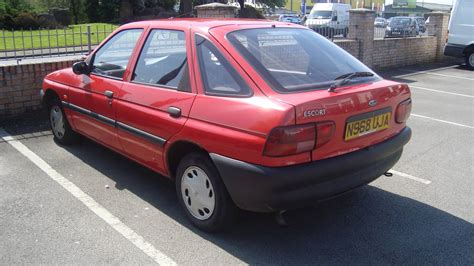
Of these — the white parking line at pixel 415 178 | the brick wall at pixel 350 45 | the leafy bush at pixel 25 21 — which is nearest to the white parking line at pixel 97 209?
the white parking line at pixel 415 178

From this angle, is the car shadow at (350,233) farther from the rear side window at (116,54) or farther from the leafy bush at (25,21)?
the leafy bush at (25,21)

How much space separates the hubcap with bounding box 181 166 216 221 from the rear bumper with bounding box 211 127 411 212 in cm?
29

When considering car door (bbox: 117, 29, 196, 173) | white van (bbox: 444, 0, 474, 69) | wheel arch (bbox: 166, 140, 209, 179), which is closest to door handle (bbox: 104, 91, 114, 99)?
car door (bbox: 117, 29, 196, 173)

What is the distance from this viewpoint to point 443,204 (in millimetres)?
4348

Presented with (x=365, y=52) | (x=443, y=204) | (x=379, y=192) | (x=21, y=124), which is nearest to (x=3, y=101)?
Answer: (x=21, y=124)

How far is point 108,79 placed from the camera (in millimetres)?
4621

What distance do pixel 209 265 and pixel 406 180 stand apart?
Result: 104 inches

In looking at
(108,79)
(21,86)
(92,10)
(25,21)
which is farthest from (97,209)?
(92,10)

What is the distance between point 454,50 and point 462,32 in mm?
617

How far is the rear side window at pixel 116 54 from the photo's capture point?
4.54m

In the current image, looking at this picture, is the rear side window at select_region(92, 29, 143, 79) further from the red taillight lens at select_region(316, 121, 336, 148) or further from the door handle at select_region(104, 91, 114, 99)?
the red taillight lens at select_region(316, 121, 336, 148)

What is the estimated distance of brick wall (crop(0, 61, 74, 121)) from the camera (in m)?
6.79

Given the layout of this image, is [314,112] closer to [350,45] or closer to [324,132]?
[324,132]

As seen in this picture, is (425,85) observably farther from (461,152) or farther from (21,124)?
(21,124)
